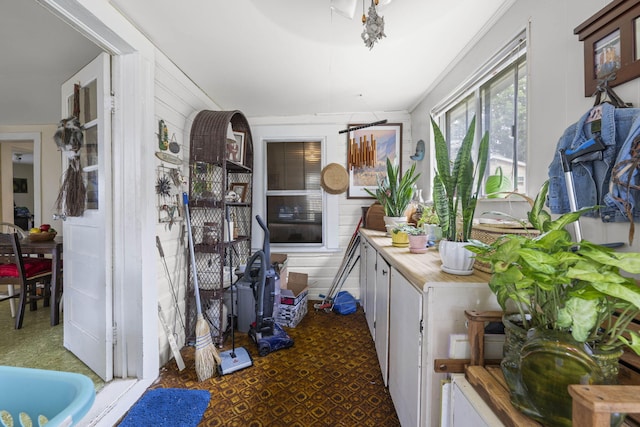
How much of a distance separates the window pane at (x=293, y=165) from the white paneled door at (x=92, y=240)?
183cm

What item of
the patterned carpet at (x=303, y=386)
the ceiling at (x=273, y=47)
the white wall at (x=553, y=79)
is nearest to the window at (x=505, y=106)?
the white wall at (x=553, y=79)

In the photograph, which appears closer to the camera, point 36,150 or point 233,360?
point 233,360

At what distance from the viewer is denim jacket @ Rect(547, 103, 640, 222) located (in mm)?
847

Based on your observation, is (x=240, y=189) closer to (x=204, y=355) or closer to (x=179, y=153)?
(x=179, y=153)

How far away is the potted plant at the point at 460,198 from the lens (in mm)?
1091

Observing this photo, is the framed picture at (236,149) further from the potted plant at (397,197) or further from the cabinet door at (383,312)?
the cabinet door at (383,312)

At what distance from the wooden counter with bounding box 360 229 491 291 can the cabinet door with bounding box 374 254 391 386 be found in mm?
114

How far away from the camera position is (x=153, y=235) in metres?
1.84

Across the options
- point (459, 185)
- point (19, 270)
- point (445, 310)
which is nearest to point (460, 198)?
point (459, 185)

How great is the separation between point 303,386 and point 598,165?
194 cm

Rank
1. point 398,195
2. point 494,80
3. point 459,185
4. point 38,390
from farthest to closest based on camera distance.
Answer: point 398,195 < point 494,80 < point 459,185 < point 38,390

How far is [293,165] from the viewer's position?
3.41 m

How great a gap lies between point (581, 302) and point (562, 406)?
0.82 ft

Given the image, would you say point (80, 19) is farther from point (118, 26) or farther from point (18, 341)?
point (18, 341)
